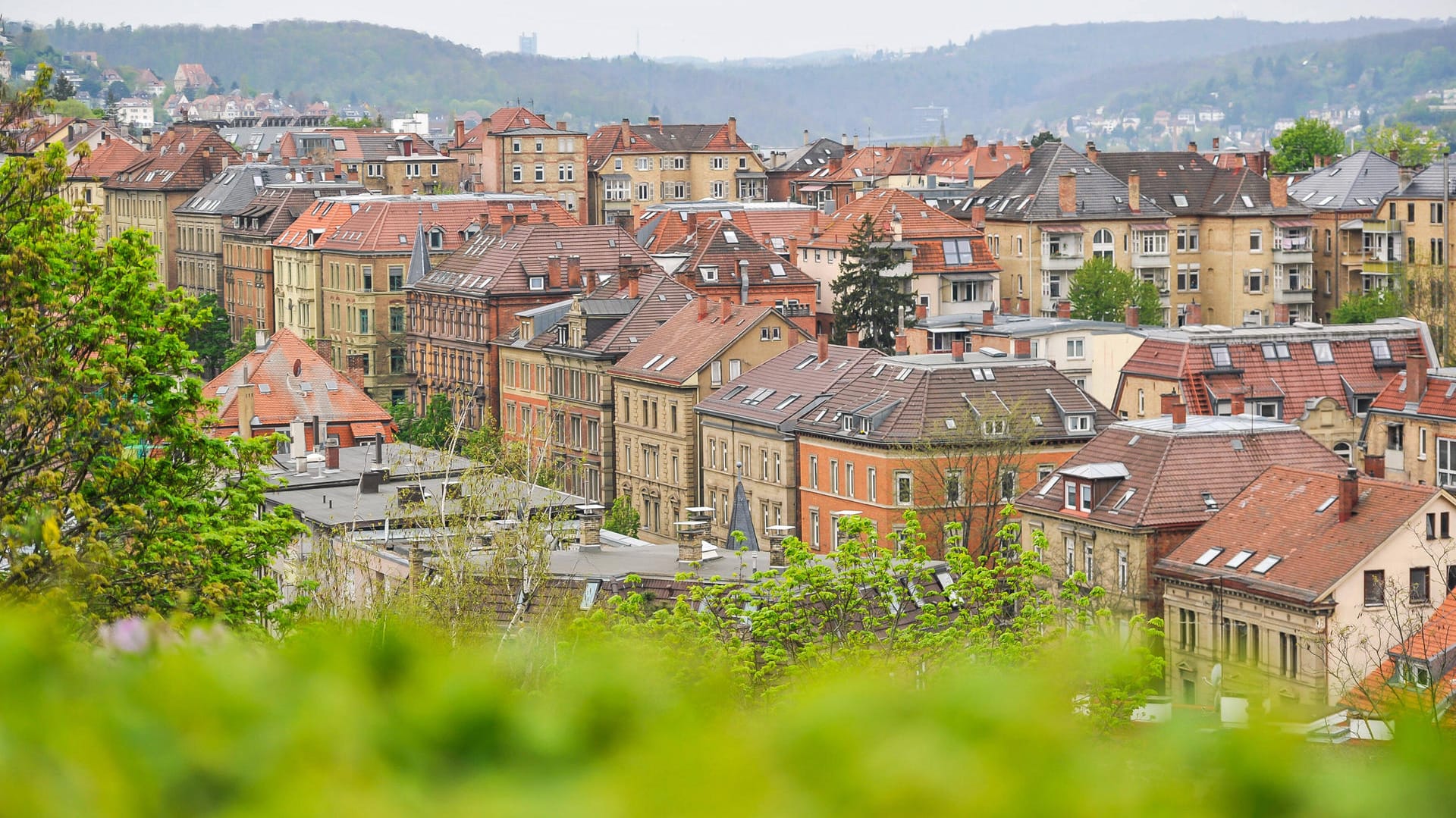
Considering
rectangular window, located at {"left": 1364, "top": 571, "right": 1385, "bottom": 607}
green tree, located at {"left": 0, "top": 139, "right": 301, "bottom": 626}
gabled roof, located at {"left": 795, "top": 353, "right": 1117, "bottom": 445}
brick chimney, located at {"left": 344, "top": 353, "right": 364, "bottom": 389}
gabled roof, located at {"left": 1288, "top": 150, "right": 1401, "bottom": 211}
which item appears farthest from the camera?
gabled roof, located at {"left": 1288, "top": 150, "right": 1401, "bottom": 211}

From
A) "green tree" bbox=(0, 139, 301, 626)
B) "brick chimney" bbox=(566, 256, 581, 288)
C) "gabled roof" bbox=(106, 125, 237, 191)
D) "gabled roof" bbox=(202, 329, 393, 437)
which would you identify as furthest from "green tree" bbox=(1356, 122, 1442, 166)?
"green tree" bbox=(0, 139, 301, 626)

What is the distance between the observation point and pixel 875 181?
158m

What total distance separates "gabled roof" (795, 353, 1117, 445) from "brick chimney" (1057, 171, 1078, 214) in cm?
4322

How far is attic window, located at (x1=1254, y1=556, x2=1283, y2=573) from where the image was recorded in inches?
1996

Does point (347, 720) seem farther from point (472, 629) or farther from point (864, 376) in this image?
point (864, 376)

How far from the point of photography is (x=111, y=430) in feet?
87.7

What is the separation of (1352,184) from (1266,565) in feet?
263

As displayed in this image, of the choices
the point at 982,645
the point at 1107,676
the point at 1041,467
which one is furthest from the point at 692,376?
the point at 1107,676

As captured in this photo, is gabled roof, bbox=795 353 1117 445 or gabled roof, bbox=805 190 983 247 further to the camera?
gabled roof, bbox=805 190 983 247

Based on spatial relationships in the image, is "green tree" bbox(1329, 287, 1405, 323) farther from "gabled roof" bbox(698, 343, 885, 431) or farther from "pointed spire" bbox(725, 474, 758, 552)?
"pointed spire" bbox(725, 474, 758, 552)

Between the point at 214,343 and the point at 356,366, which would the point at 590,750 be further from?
the point at 214,343

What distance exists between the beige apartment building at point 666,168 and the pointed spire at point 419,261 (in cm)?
3856

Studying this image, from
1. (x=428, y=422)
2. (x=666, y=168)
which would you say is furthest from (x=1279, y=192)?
(x=666, y=168)

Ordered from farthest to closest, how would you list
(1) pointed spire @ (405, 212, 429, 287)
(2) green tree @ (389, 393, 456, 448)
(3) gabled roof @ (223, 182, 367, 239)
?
(3) gabled roof @ (223, 182, 367, 239), (1) pointed spire @ (405, 212, 429, 287), (2) green tree @ (389, 393, 456, 448)
